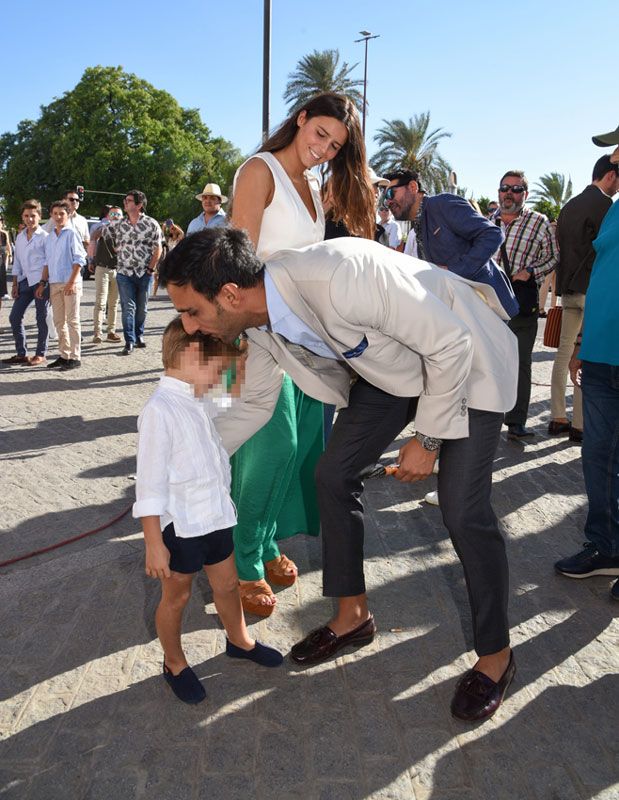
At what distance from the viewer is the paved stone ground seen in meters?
2.24

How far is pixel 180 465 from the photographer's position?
2.41 metres

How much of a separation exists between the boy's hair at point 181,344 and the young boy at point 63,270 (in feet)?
21.5

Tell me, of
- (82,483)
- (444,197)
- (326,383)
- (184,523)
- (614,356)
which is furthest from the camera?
(82,483)

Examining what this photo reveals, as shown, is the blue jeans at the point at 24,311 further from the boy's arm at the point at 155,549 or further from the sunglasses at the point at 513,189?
the boy's arm at the point at 155,549

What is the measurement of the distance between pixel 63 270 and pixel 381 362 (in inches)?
279

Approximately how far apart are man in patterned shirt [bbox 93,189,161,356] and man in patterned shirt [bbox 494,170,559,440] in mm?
5118

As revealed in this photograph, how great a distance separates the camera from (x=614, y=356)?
332 cm

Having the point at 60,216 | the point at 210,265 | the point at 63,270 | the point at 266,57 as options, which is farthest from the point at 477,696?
the point at 266,57

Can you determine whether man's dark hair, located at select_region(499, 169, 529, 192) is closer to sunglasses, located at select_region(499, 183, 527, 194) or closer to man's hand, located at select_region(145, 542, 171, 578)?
sunglasses, located at select_region(499, 183, 527, 194)

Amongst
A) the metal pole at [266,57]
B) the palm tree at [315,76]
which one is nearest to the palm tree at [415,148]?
the palm tree at [315,76]

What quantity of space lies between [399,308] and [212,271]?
0.55 metres

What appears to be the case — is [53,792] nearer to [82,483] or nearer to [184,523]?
[184,523]

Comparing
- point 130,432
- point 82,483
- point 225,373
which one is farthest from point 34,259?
point 225,373

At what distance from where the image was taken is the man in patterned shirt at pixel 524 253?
5871 mm
